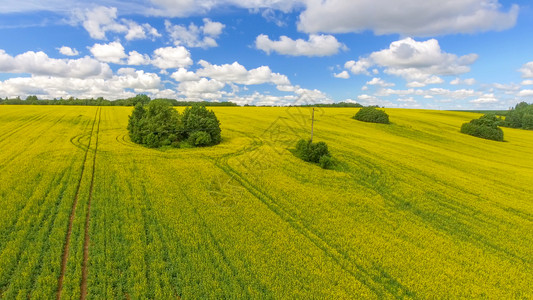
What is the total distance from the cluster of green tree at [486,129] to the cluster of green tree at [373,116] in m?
21.5

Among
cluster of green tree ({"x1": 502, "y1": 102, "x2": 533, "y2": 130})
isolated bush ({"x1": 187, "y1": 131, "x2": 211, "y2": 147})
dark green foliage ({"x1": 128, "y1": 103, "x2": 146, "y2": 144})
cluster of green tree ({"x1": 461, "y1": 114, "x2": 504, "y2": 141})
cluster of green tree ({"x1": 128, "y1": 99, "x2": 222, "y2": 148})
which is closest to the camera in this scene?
cluster of green tree ({"x1": 128, "y1": 99, "x2": 222, "y2": 148})

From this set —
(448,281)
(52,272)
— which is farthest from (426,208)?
(52,272)

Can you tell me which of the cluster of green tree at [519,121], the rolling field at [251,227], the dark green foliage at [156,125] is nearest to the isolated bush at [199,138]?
the dark green foliage at [156,125]

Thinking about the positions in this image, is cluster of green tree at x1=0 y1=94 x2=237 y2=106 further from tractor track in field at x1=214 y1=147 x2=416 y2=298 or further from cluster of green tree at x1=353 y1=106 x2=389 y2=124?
tractor track in field at x1=214 y1=147 x2=416 y2=298

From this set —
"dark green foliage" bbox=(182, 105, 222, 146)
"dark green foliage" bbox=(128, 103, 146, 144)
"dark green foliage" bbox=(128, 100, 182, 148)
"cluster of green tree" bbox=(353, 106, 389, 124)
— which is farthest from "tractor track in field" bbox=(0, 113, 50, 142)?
"cluster of green tree" bbox=(353, 106, 389, 124)

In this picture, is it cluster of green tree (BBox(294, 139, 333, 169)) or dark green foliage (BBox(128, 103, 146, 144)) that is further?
dark green foliage (BBox(128, 103, 146, 144))

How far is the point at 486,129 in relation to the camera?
208 ft

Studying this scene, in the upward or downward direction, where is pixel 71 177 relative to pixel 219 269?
upward

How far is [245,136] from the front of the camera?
4509 centimetres

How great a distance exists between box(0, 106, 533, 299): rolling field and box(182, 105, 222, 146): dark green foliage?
6.26m

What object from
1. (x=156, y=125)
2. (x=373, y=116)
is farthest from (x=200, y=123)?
(x=373, y=116)

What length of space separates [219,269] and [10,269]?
950cm

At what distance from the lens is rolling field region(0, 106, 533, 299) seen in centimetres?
1128

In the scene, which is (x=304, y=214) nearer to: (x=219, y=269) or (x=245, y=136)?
(x=219, y=269)
